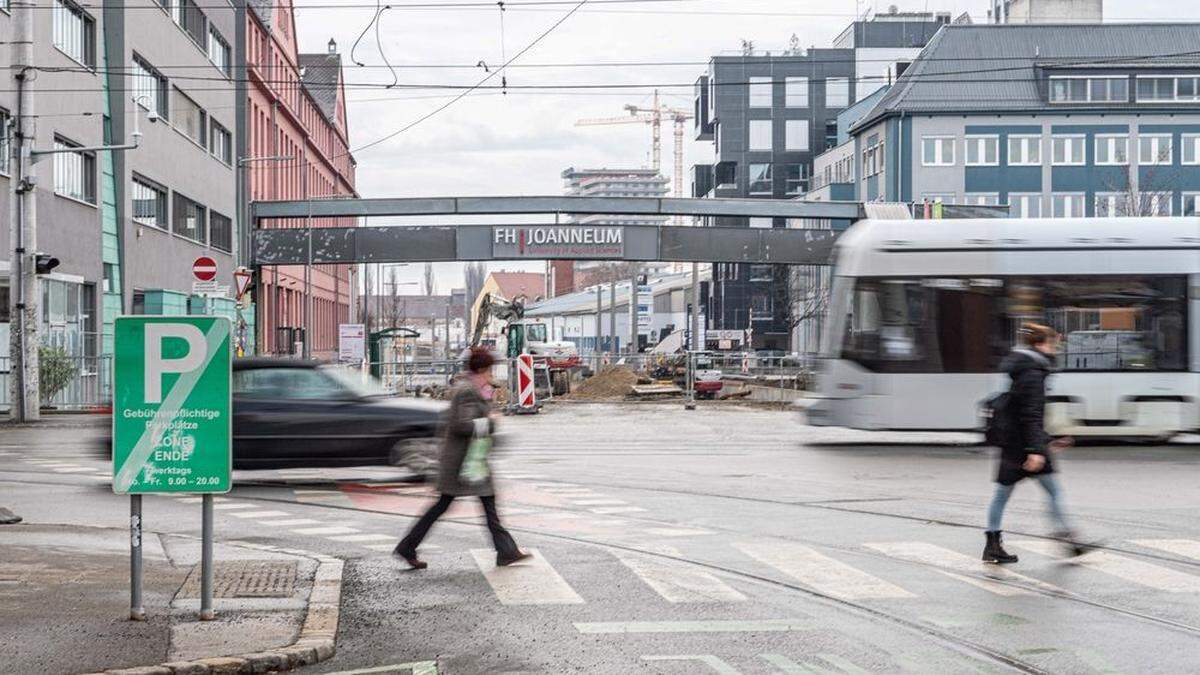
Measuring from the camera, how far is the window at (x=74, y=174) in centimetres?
3691

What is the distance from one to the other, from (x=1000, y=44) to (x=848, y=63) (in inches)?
1035

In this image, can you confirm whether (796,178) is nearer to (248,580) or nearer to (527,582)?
(527,582)

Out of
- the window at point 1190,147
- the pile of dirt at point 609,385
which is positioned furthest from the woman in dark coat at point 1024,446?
the window at point 1190,147

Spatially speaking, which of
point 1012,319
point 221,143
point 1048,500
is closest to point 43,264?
point 1012,319

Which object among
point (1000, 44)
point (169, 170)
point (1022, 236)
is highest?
point (1000, 44)

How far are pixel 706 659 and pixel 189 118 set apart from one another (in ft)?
154

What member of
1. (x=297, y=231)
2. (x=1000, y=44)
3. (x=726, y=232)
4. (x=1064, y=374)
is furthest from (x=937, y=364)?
(x=1000, y=44)

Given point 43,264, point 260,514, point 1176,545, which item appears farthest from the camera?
point 43,264

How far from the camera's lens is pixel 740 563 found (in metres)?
11.5

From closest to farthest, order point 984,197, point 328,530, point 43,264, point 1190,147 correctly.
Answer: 1. point 328,530
2. point 43,264
3. point 1190,147
4. point 984,197

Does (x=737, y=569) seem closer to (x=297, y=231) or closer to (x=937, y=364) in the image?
(x=937, y=364)

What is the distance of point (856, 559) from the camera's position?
11.7 m

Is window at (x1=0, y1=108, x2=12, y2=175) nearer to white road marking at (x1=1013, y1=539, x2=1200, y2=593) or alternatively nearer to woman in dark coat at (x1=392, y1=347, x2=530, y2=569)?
woman in dark coat at (x1=392, y1=347, x2=530, y2=569)

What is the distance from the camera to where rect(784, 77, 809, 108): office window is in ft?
349
